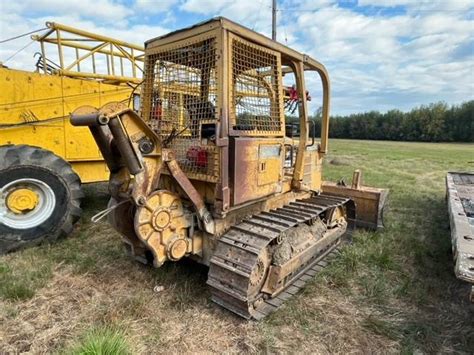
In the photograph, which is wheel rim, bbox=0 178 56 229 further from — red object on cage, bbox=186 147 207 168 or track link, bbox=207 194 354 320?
track link, bbox=207 194 354 320

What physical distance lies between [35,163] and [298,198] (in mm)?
3570

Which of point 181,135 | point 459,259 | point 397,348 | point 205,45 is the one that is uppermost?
point 205,45

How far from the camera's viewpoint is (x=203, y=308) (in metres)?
3.06

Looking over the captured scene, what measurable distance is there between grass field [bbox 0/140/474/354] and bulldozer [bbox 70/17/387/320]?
27 centimetres

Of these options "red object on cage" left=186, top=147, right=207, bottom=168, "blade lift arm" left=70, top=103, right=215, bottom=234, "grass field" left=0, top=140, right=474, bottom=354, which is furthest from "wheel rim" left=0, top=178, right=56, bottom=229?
"red object on cage" left=186, top=147, right=207, bottom=168

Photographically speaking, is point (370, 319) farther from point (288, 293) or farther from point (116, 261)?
point (116, 261)

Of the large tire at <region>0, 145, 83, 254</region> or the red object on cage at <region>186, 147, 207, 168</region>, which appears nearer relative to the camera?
the red object on cage at <region>186, 147, 207, 168</region>

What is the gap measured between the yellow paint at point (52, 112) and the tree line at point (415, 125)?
54200mm

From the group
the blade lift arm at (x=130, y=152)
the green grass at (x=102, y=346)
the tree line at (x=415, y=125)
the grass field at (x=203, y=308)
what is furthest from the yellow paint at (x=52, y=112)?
the tree line at (x=415, y=125)

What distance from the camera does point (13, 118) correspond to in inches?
182

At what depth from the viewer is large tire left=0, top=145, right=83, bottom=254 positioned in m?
4.07

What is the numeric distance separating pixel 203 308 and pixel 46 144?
374 centimetres

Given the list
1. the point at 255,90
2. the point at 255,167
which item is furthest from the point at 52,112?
the point at 255,167

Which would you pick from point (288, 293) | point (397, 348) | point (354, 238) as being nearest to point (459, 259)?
point (397, 348)
